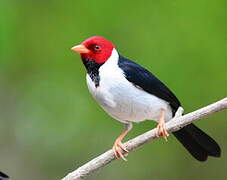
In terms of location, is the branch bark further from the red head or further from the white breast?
the red head

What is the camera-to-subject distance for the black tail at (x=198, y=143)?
4949mm

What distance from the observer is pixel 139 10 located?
6316mm

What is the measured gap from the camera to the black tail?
4.95 meters

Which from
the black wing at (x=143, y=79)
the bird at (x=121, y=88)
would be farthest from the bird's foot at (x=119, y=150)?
the black wing at (x=143, y=79)

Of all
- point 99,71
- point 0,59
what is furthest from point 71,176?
point 0,59

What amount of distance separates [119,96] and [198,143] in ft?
2.82

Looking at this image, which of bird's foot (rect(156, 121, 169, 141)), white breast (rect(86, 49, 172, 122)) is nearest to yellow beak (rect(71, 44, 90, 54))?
white breast (rect(86, 49, 172, 122))

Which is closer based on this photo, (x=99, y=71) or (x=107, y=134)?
(x=99, y=71)

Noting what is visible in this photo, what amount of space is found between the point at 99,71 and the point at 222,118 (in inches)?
88.4

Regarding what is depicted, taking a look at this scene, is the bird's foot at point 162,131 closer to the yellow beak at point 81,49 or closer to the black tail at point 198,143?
the black tail at point 198,143

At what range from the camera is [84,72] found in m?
6.38

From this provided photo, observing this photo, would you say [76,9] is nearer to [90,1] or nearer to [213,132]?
[90,1]

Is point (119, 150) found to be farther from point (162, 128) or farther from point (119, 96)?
point (119, 96)

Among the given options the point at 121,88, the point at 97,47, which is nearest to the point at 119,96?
the point at 121,88
